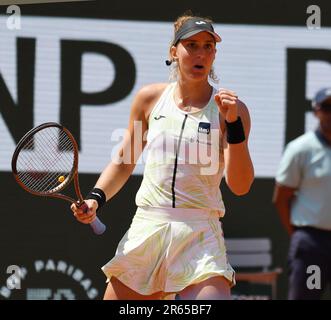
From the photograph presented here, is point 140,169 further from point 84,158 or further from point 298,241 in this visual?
point 298,241

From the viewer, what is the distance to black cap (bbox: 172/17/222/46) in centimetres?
489

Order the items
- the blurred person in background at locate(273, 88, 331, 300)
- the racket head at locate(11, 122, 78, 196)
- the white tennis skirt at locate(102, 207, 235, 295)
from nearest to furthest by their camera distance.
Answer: the white tennis skirt at locate(102, 207, 235, 295), the racket head at locate(11, 122, 78, 196), the blurred person in background at locate(273, 88, 331, 300)

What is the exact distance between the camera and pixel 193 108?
16.3ft

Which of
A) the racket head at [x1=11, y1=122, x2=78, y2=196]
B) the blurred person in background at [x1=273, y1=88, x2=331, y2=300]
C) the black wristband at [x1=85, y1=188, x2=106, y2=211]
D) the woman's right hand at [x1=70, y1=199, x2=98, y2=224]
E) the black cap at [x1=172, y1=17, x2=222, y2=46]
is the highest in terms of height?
the black cap at [x1=172, y1=17, x2=222, y2=46]

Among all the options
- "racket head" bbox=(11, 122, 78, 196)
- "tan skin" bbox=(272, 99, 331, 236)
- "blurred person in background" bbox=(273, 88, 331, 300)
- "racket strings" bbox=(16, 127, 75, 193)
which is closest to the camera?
"racket head" bbox=(11, 122, 78, 196)

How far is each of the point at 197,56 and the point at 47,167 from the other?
1.08 meters

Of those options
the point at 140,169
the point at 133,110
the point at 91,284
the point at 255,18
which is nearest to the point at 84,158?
the point at 140,169

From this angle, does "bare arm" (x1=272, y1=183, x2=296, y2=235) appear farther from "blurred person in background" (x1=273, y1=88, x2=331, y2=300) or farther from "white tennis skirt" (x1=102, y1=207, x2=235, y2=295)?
"white tennis skirt" (x1=102, y1=207, x2=235, y2=295)

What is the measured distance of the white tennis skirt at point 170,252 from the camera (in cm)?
477

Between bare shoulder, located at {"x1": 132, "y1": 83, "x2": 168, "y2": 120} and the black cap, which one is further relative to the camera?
bare shoulder, located at {"x1": 132, "y1": 83, "x2": 168, "y2": 120}

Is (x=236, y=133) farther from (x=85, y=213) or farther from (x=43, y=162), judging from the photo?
(x=43, y=162)

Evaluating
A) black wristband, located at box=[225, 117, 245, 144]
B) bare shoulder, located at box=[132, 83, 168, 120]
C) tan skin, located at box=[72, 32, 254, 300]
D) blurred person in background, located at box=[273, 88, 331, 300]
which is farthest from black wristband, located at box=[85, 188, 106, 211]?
blurred person in background, located at box=[273, 88, 331, 300]

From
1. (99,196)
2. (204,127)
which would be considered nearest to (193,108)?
(204,127)

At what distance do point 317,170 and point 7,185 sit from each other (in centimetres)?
229
